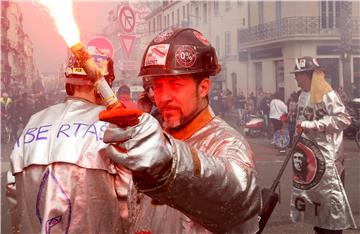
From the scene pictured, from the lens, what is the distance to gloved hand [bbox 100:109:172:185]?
4.01 feet

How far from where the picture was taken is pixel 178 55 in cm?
167

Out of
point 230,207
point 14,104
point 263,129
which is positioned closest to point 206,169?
point 230,207

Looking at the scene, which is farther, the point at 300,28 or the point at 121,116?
the point at 300,28

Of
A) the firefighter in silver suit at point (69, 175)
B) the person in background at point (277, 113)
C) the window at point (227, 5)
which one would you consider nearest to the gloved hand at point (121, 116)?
the firefighter in silver suit at point (69, 175)

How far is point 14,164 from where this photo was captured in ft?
8.51

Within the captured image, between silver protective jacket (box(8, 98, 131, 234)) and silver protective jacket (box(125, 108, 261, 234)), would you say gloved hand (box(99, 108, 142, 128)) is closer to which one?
silver protective jacket (box(125, 108, 261, 234))

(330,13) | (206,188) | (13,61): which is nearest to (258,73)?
(330,13)

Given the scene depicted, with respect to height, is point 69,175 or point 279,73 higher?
point 279,73

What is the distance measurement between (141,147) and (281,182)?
7175 mm

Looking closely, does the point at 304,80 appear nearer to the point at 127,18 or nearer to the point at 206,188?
the point at 127,18

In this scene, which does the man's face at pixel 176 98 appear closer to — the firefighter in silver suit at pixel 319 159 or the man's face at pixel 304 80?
the firefighter in silver suit at pixel 319 159

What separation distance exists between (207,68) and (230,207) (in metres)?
0.54

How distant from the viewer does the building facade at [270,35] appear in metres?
22.5

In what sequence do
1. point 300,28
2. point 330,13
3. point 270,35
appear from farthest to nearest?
point 270,35 → point 300,28 → point 330,13
